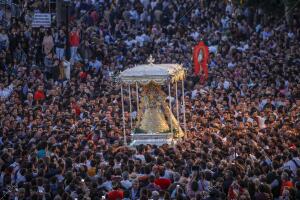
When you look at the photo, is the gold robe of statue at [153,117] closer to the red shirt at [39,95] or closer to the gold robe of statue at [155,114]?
the gold robe of statue at [155,114]

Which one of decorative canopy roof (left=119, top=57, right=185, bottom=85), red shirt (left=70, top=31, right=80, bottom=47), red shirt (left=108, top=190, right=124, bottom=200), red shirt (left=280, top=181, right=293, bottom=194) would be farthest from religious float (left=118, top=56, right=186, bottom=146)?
red shirt (left=70, top=31, right=80, bottom=47)

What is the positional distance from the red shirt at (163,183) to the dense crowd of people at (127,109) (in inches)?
1.4

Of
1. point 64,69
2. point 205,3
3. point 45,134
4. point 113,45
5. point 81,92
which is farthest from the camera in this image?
point 205,3

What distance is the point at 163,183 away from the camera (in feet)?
58.7

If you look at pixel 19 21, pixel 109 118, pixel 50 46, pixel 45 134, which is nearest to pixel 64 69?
pixel 50 46

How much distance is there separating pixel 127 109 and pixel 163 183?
11165 mm

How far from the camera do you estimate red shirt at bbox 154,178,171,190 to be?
17.8m

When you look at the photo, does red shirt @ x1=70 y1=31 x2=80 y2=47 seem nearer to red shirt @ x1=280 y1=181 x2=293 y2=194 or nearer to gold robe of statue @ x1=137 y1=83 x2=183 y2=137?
gold robe of statue @ x1=137 y1=83 x2=183 y2=137

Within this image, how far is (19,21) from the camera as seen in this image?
123 ft

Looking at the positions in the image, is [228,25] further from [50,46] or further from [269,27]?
[50,46]

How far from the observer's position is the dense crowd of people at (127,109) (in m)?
17.7

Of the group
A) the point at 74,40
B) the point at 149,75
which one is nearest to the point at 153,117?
the point at 149,75

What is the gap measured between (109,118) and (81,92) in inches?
174

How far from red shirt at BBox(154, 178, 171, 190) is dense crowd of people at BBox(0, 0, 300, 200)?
36mm
